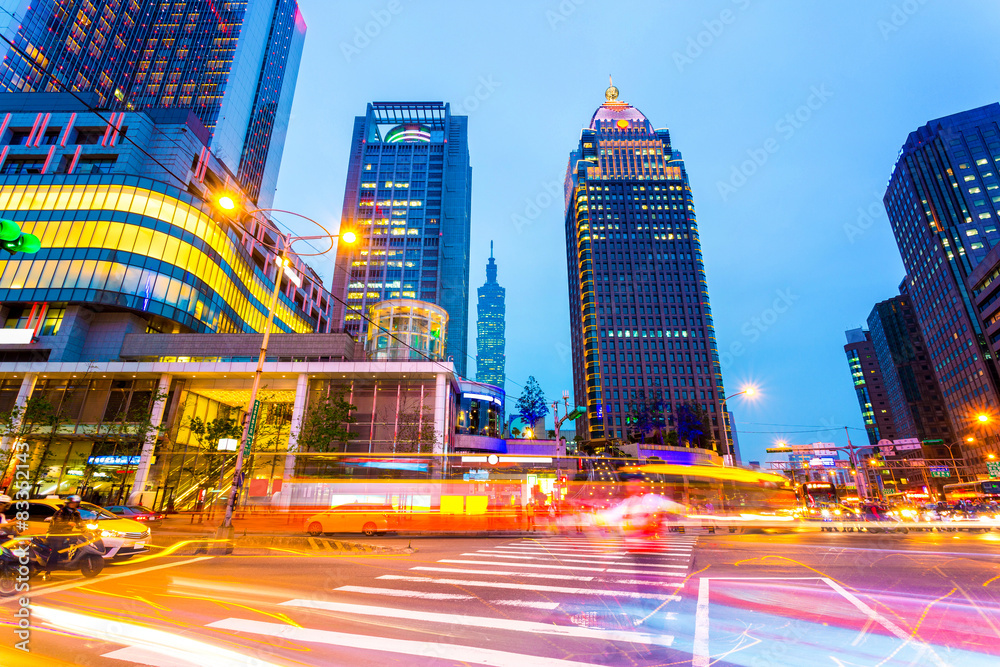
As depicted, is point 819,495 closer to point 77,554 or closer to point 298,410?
point 298,410

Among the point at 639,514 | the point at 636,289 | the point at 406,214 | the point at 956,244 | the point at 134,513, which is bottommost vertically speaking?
the point at 639,514

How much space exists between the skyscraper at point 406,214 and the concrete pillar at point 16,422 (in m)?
69.1

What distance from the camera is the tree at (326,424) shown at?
34.4 metres

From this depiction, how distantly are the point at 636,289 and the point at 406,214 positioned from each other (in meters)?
68.5

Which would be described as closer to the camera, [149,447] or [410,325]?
[149,447]

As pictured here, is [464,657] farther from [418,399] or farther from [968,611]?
[418,399]

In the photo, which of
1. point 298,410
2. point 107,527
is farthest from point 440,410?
point 107,527

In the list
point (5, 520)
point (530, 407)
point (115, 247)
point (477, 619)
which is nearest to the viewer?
point (477, 619)

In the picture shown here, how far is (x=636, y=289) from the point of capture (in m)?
125

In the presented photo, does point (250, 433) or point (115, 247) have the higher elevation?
point (115, 247)

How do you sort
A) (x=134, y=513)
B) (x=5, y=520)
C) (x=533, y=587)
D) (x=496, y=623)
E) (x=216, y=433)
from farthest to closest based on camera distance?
(x=216, y=433), (x=134, y=513), (x=5, y=520), (x=533, y=587), (x=496, y=623)

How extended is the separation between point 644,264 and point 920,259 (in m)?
62.4

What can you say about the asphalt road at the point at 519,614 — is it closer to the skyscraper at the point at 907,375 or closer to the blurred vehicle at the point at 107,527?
the blurred vehicle at the point at 107,527

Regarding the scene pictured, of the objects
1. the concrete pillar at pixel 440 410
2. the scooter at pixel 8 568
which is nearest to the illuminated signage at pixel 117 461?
the concrete pillar at pixel 440 410
